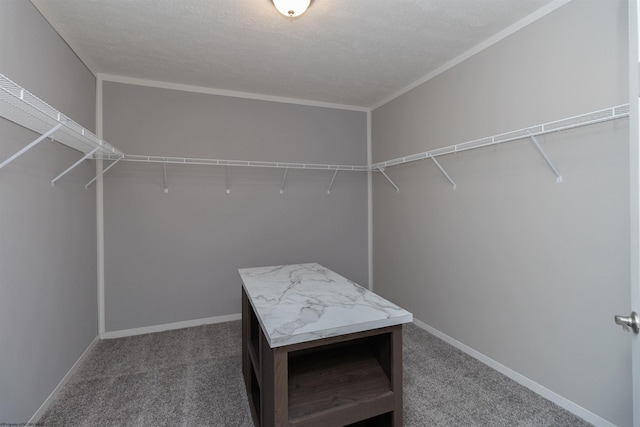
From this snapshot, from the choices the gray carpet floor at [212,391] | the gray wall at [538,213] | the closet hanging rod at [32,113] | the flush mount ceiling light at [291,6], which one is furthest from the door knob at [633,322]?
the closet hanging rod at [32,113]

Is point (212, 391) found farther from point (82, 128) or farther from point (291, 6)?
point (291, 6)

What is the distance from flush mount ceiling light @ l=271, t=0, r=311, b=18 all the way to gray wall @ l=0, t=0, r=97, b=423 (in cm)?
141

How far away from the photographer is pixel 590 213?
1721 millimetres

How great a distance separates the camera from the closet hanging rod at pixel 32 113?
1.12 m

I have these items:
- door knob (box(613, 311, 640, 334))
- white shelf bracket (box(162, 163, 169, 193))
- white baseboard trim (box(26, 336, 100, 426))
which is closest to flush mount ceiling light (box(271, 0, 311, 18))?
white shelf bracket (box(162, 163, 169, 193))

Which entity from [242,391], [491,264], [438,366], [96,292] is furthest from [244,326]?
[491,264]

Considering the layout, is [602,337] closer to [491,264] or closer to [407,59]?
[491,264]

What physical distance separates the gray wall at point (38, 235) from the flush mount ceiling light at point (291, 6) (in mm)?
1412

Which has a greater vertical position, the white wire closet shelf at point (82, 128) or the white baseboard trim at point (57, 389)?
the white wire closet shelf at point (82, 128)

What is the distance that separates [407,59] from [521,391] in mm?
2688

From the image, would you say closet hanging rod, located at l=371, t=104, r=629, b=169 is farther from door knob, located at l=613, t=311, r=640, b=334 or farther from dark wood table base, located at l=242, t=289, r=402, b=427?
dark wood table base, located at l=242, t=289, r=402, b=427

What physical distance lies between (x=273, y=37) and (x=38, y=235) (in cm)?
205

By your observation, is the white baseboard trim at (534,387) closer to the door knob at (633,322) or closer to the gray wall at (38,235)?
the door knob at (633,322)

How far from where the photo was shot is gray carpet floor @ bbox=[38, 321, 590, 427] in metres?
1.79
